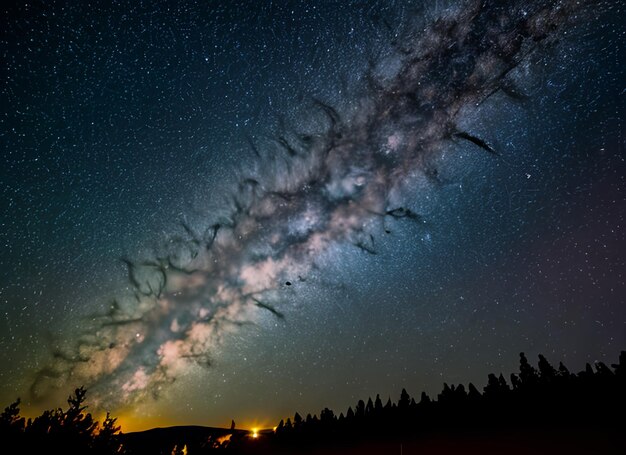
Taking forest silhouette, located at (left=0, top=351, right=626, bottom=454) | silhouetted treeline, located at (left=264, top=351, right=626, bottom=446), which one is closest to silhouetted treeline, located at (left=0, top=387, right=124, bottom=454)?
forest silhouette, located at (left=0, top=351, right=626, bottom=454)

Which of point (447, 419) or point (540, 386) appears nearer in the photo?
point (540, 386)

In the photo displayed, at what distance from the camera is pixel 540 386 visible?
25.7 feet

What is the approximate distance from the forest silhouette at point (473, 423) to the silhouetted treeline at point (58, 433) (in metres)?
0.02

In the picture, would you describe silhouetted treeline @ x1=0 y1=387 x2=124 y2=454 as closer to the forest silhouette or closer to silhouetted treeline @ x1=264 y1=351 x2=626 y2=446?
the forest silhouette

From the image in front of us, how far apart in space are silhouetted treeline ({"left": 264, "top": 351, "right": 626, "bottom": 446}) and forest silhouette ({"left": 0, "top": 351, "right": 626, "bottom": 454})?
0.06 feet

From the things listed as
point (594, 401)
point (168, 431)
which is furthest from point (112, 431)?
point (168, 431)

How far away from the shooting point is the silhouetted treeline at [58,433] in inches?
308

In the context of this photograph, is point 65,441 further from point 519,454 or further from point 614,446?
point 614,446

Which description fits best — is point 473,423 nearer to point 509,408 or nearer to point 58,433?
point 509,408

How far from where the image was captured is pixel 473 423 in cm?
845

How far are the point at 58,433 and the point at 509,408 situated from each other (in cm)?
1137

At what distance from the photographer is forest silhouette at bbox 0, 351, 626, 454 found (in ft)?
22.9

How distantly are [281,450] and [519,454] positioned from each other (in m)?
8.28

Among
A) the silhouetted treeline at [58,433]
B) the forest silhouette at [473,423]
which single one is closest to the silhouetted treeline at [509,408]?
the forest silhouette at [473,423]
